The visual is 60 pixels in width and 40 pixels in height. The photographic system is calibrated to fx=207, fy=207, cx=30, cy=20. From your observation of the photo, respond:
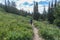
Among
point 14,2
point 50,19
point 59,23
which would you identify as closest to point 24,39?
point 59,23

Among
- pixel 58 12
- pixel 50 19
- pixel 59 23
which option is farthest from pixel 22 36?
pixel 50 19

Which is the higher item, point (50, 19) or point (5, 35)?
point (5, 35)

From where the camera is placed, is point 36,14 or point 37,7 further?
point 37,7

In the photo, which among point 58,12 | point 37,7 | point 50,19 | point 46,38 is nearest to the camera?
point 46,38

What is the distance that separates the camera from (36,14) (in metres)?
67.8

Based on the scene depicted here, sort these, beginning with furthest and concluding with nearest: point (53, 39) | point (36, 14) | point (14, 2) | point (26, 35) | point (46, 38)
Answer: point (14, 2), point (36, 14), point (46, 38), point (53, 39), point (26, 35)

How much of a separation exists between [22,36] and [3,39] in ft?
3.46

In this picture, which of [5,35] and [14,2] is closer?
[5,35]

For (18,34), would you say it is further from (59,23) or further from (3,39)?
(59,23)

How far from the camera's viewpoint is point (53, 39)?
47.4 feet

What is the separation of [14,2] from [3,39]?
75454 millimetres

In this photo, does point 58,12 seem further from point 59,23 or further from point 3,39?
point 3,39

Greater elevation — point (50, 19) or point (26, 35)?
point (26, 35)

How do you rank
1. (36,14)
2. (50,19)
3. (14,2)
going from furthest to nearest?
(14,2), (36,14), (50,19)
